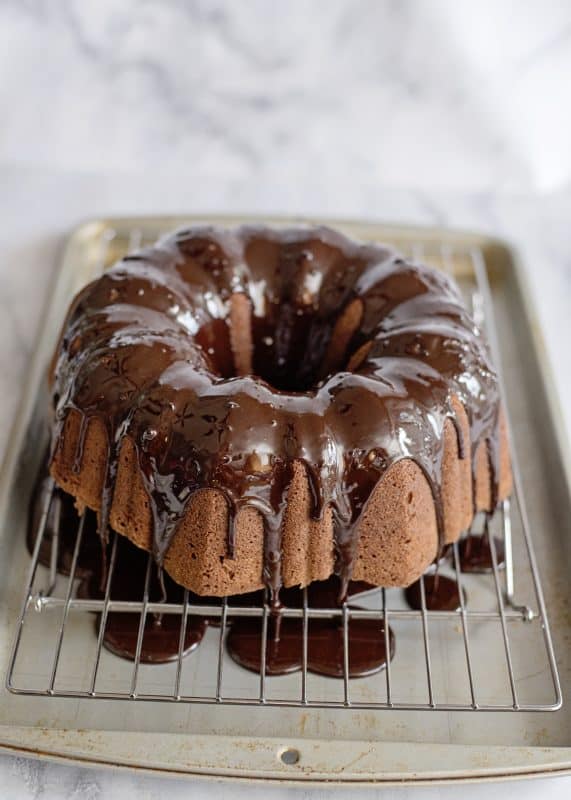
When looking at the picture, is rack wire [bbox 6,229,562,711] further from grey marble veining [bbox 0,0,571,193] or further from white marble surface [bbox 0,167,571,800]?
grey marble veining [bbox 0,0,571,193]

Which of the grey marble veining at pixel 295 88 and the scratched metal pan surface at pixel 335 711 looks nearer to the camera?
the scratched metal pan surface at pixel 335 711

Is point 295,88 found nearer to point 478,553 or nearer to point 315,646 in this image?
point 478,553

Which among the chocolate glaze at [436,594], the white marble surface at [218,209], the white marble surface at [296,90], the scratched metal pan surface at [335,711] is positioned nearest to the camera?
the scratched metal pan surface at [335,711]

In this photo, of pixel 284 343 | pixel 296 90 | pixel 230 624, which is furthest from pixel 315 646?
pixel 296 90

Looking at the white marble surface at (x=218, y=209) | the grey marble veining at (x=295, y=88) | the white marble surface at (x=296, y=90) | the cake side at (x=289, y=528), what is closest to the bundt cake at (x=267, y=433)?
the cake side at (x=289, y=528)

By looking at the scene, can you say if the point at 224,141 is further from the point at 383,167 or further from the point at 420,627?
the point at 420,627

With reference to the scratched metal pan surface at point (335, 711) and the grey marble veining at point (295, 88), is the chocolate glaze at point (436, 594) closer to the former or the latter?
the scratched metal pan surface at point (335, 711)

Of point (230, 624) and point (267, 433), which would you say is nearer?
point (267, 433)

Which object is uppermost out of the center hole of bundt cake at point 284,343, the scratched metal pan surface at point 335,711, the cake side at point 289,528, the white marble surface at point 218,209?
the white marble surface at point 218,209
